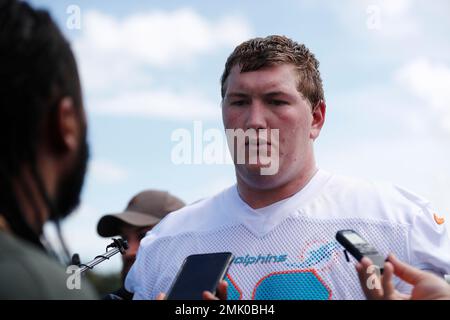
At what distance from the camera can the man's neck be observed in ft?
10.7

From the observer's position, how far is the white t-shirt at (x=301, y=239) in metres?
2.89

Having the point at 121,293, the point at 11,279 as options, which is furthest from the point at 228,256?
the point at 121,293

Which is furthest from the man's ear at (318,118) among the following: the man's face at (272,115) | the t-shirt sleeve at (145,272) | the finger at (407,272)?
the finger at (407,272)

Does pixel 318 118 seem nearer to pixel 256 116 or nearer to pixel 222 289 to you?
pixel 256 116

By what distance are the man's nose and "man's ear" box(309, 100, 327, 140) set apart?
0.40 meters

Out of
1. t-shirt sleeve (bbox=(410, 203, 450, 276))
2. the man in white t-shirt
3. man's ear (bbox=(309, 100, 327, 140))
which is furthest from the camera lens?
man's ear (bbox=(309, 100, 327, 140))

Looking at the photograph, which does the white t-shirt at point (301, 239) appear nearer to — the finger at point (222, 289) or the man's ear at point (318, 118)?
the man's ear at point (318, 118)

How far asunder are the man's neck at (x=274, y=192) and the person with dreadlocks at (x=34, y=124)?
5.63ft

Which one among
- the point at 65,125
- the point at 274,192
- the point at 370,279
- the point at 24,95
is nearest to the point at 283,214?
the point at 274,192

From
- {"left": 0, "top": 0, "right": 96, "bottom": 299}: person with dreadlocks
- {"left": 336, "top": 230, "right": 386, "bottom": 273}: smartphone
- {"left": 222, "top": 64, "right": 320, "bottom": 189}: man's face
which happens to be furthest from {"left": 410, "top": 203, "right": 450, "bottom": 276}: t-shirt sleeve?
{"left": 0, "top": 0, "right": 96, "bottom": 299}: person with dreadlocks

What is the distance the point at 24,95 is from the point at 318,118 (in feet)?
7.24

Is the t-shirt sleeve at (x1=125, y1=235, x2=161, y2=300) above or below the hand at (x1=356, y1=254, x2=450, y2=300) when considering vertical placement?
below

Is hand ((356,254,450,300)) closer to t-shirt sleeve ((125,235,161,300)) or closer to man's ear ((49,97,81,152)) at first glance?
man's ear ((49,97,81,152))
